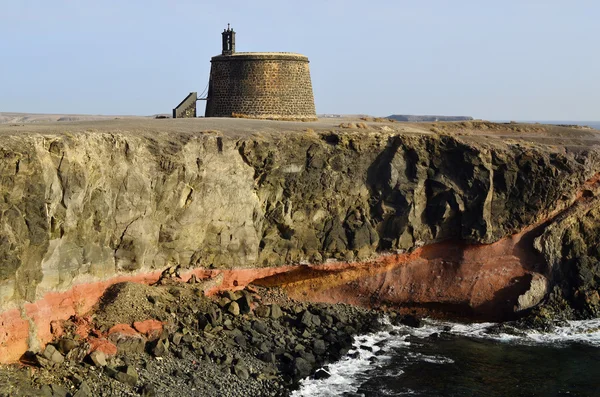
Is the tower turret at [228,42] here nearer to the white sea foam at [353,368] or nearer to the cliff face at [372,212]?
the cliff face at [372,212]

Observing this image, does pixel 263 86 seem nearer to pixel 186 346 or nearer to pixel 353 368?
pixel 353 368

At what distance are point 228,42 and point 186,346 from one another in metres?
27.2

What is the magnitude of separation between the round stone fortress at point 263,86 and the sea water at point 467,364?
1905cm

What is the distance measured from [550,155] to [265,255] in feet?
44.0

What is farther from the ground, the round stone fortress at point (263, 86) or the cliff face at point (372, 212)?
the round stone fortress at point (263, 86)

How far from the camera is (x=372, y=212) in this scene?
119 ft

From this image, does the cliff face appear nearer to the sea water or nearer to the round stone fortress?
the sea water

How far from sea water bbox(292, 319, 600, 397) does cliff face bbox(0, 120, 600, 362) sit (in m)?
2.62

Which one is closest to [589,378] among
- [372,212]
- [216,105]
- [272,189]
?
[372,212]

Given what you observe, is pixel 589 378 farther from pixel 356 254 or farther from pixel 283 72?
pixel 283 72

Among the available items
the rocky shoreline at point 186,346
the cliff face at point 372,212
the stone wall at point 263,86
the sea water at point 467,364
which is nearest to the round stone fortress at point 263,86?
the stone wall at point 263,86

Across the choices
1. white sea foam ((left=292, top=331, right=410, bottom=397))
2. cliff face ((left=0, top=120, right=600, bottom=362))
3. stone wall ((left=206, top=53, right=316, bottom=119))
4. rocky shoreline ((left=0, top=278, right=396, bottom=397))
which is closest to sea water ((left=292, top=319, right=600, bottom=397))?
white sea foam ((left=292, top=331, right=410, bottom=397))

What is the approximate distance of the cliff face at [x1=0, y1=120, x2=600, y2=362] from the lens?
3177 centimetres

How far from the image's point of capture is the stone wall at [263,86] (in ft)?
160
